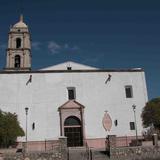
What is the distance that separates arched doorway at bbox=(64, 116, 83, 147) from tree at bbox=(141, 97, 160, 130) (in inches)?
307

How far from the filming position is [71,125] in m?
36.1

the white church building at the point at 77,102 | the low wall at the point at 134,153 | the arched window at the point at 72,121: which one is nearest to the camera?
the low wall at the point at 134,153

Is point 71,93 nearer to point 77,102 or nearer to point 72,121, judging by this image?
point 77,102

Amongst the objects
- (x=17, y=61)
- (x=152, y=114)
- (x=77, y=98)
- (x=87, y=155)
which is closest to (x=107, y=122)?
(x=77, y=98)

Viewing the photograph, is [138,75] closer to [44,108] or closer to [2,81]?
[44,108]

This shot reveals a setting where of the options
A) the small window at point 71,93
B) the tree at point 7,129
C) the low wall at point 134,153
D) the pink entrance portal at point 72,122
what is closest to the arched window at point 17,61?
the small window at point 71,93

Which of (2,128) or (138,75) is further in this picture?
(138,75)

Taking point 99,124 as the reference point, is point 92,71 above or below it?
above

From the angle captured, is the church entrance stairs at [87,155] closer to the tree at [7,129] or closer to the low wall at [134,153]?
the low wall at [134,153]

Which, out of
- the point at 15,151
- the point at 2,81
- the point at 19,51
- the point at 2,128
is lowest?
the point at 15,151

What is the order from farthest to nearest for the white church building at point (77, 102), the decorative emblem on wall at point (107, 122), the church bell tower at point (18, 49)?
the church bell tower at point (18, 49) → the decorative emblem on wall at point (107, 122) → the white church building at point (77, 102)

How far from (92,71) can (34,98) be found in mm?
8164

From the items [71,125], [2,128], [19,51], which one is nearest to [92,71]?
[71,125]

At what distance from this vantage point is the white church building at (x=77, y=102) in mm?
35250
